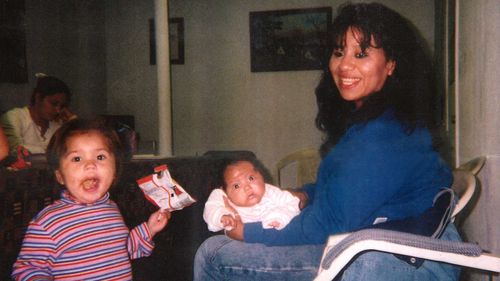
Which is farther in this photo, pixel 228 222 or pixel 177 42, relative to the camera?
pixel 177 42

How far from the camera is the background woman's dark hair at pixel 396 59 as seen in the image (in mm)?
748

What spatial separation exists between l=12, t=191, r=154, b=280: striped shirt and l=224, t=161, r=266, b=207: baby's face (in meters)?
Result: 0.33

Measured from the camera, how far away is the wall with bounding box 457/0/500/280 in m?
0.87

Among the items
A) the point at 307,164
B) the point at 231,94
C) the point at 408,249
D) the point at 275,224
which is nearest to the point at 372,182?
the point at 408,249

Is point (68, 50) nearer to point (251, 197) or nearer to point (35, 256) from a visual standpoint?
point (251, 197)

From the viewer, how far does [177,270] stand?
1214 mm

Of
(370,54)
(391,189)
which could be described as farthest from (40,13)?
(391,189)

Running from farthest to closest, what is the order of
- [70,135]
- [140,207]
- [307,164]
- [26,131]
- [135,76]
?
[135,76], [307,164], [26,131], [140,207], [70,135]

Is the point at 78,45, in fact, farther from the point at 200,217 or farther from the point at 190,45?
the point at 200,217

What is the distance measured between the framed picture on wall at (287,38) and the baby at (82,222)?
206cm

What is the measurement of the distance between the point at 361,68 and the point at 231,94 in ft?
7.59

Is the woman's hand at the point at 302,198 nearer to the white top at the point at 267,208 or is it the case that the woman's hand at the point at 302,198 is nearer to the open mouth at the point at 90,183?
the white top at the point at 267,208

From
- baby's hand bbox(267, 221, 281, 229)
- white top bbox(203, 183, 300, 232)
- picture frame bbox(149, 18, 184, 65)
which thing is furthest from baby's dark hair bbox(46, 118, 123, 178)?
picture frame bbox(149, 18, 184, 65)

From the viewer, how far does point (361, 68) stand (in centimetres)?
79
